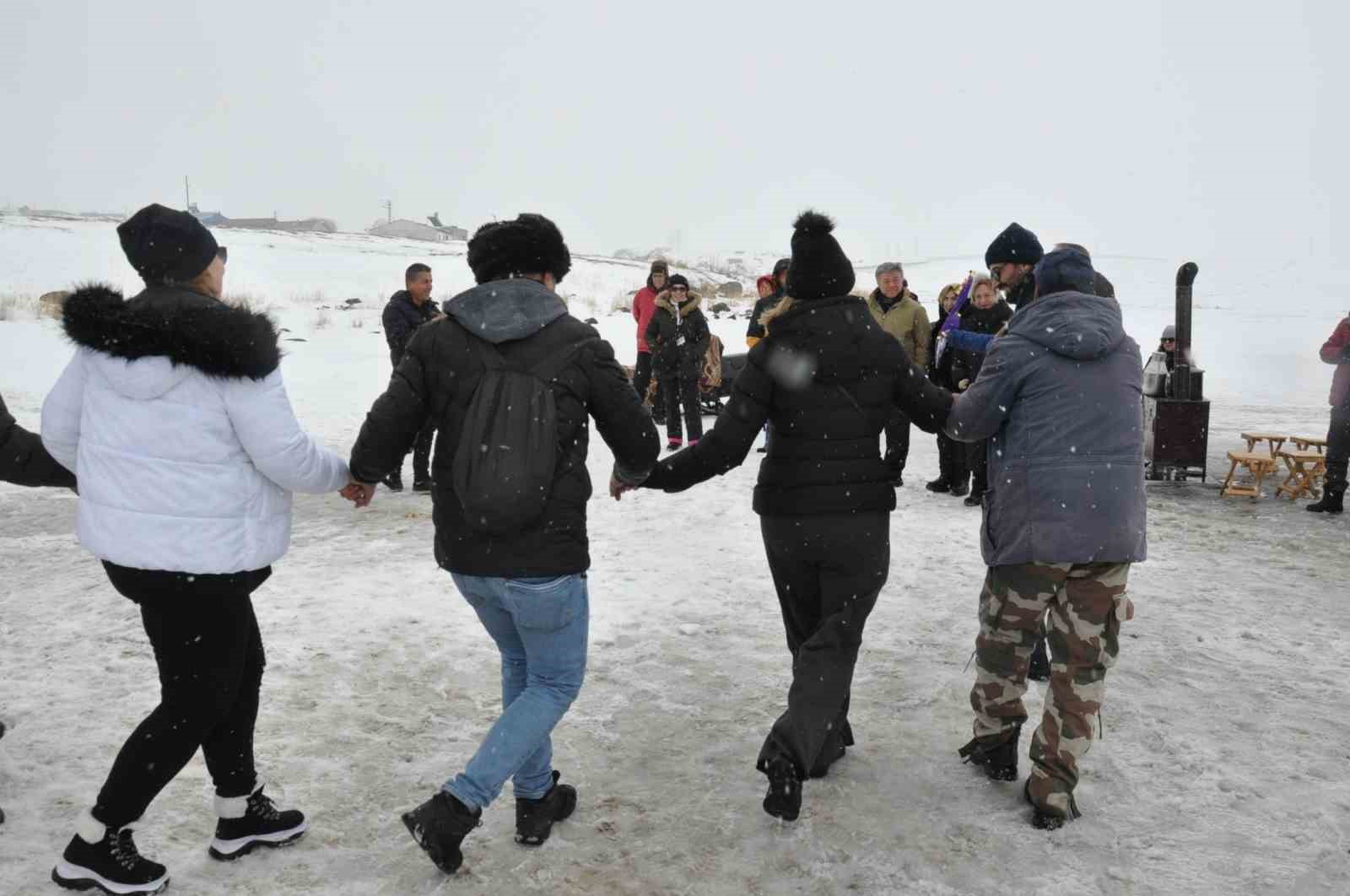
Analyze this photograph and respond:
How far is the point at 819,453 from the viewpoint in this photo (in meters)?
3.40

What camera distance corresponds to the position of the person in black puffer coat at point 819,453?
338 cm

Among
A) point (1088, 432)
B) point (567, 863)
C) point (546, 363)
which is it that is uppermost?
point (546, 363)

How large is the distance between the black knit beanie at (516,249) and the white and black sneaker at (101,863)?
6.50ft

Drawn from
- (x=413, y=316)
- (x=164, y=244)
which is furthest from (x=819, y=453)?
(x=413, y=316)

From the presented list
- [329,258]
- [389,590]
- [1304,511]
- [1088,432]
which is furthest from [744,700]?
[329,258]

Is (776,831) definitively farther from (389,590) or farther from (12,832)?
(389,590)

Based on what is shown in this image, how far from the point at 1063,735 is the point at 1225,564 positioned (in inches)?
164

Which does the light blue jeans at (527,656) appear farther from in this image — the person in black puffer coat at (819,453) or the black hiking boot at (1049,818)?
the black hiking boot at (1049,818)

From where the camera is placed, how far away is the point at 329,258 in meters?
42.5

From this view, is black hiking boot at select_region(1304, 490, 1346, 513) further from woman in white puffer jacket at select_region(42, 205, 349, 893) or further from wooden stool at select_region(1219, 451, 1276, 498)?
woman in white puffer jacket at select_region(42, 205, 349, 893)

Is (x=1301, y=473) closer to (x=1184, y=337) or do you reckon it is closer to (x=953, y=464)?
(x=1184, y=337)

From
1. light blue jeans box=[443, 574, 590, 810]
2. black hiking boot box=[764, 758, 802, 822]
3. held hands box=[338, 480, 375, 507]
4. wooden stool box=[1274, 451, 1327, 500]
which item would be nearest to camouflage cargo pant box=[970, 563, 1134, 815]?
black hiking boot box=[764, 758, 802, 822]

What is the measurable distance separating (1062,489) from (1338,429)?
6425 mm

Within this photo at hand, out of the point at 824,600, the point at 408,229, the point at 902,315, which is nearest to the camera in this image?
the point at 824,600
